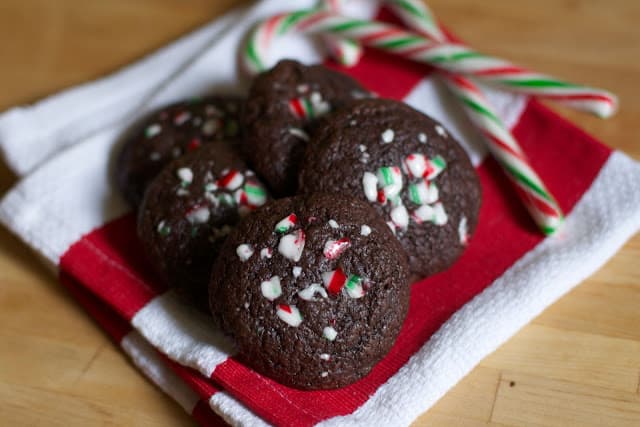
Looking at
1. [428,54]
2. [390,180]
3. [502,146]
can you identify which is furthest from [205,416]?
[428,54]

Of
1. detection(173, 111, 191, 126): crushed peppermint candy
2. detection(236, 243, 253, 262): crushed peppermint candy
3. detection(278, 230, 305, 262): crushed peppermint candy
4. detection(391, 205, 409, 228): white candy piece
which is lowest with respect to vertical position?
detection(391, 205, 409, 228): white candy piece

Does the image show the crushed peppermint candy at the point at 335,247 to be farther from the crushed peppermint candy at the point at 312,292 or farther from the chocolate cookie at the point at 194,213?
the chocolate cookie at the point at 194,213

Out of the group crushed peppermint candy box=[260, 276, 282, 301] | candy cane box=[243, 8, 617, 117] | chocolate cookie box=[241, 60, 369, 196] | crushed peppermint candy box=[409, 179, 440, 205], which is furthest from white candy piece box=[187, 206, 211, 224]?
candy cane box=[243, 8, 617, 117]

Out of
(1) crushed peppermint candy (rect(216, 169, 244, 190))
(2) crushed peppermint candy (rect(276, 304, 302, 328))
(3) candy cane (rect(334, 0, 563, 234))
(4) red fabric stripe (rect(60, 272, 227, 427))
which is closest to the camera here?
(2) crushed peppermint candy (rect(276, 304, 302, 328))

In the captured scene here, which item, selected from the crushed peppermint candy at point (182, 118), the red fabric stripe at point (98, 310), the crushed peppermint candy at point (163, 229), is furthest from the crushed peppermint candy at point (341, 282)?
the crushed peppermint candy at point (182, 118)

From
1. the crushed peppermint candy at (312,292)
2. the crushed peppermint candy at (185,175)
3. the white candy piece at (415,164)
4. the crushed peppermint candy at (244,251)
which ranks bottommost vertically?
the white candy piece at (415,164)

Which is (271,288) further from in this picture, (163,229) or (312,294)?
(163,229)

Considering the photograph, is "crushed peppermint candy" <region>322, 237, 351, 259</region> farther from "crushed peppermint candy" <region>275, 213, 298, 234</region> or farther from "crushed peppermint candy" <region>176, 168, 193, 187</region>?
"crushed peppermint candy" <region>176, 168, 193, 187</region>
